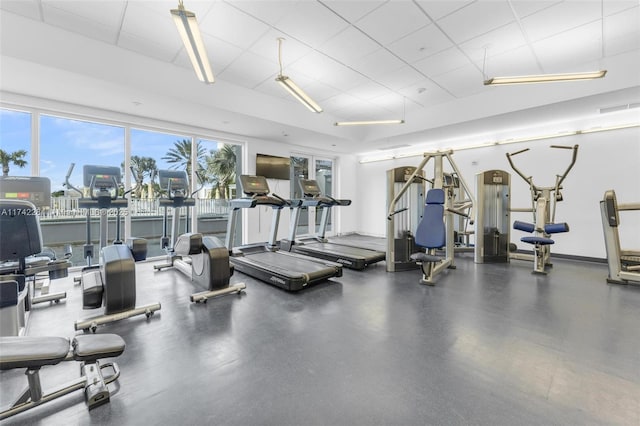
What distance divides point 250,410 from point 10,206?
2.23 metres

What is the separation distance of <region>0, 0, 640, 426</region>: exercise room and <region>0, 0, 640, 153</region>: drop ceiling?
34 millimetres

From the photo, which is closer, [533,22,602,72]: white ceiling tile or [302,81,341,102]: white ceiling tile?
[533,22,602,72]: white ceiling tile

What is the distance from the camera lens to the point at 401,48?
13.5 ft

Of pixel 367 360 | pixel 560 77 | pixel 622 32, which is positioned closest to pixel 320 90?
pixel 560 77

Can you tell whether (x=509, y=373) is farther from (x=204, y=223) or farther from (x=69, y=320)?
(x=204, y=223)

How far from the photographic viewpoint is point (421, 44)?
3992 millimetres

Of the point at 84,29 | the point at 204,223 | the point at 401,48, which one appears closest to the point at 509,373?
the point at 401,48

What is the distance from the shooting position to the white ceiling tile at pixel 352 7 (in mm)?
3184

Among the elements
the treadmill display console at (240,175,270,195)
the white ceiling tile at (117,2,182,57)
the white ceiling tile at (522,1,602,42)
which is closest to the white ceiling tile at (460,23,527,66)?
the white ceiling tile at (522,1,602,42)

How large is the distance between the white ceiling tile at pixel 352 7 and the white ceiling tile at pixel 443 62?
5.09ft

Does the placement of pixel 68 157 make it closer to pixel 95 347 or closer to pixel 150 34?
pixel 150 34

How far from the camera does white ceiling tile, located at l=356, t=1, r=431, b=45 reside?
10.7 ft

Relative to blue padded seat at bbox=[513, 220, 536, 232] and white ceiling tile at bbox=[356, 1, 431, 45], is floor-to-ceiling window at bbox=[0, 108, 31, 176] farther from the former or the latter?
blue padded seat at bbox=[513, 220, 536, 232]

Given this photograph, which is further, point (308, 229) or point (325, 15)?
point (308, 229)
